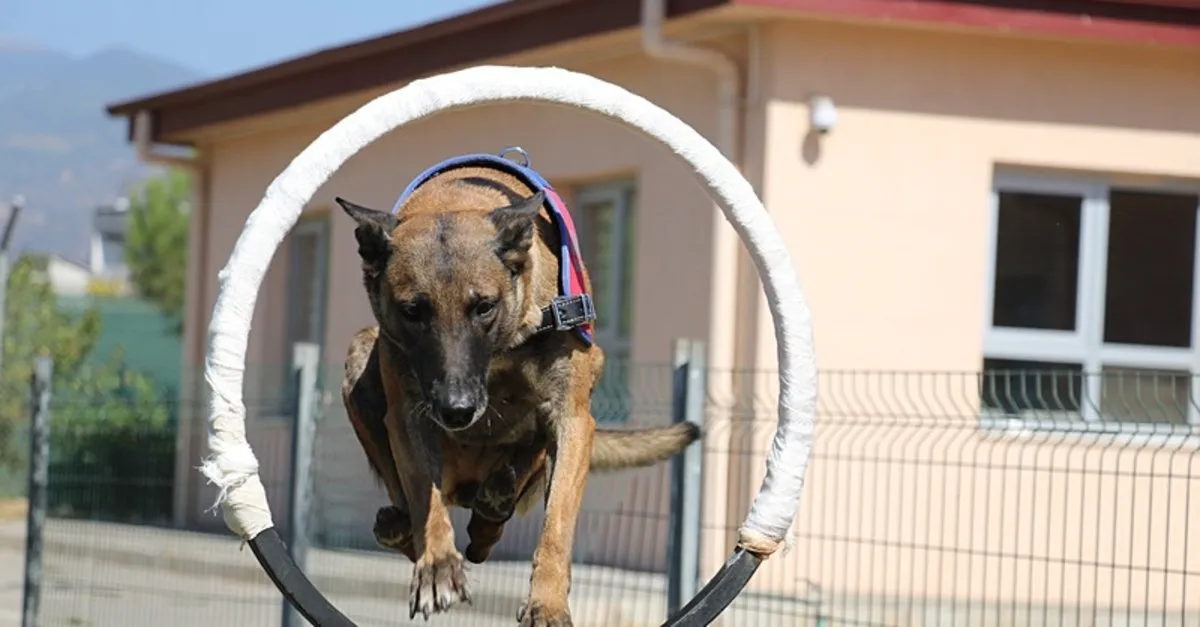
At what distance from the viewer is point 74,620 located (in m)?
12.5

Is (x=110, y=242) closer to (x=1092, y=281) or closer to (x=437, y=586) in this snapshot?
(x=1092, y=281)

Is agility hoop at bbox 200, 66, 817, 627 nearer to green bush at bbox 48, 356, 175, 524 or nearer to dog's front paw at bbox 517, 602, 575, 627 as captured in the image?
dog's front paw at bbox 517, 602, 575, 627

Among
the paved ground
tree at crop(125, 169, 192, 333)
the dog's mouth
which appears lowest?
the paved ground

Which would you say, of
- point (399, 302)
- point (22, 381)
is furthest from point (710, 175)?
point (22, 381)

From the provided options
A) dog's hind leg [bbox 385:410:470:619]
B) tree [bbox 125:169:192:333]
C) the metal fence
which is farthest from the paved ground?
tree [bbox 125:169:192:333]

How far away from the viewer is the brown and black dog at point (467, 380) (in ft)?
18.0

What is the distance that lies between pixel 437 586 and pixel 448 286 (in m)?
0.86

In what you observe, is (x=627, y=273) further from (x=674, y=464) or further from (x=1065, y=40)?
(x=674, y=464)

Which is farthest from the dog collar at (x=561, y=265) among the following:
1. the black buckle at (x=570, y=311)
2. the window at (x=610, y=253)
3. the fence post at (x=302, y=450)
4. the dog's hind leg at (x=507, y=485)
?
the window at (x=610, y=253)

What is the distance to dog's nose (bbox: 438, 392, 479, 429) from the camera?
5262 mm

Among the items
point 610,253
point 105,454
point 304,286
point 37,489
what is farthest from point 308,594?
point 304,286

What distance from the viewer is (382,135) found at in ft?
18.8

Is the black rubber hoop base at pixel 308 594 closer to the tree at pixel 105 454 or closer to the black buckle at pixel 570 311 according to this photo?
the black buckle at pixel 570 311

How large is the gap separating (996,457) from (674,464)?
12.0 feet
